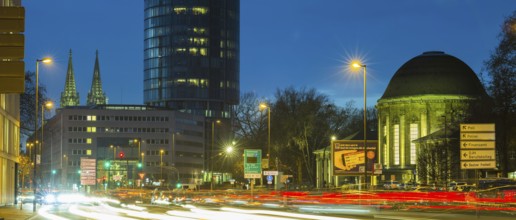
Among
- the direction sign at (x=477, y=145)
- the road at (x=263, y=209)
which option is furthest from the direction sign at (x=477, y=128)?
the road at (x=263, y=209)

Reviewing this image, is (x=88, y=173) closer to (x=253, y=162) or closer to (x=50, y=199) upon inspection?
(x=50, y=199)

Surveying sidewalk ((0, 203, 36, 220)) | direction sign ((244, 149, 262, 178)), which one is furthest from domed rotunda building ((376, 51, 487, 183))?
sidewalk ((0, 203, 36, 220))

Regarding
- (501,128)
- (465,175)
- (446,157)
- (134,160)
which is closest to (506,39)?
(501,128)

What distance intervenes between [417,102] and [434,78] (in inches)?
160

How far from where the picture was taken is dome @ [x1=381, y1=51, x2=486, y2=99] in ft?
387

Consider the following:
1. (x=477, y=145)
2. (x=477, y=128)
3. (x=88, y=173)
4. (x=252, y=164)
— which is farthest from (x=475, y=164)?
(x=88, y=173)

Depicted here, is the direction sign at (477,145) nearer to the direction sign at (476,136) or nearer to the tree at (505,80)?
the direction sign at (476,136)

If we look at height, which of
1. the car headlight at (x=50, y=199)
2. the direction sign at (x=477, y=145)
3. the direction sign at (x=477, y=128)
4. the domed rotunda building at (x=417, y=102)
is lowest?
the car headlight at (x=50, y=199)

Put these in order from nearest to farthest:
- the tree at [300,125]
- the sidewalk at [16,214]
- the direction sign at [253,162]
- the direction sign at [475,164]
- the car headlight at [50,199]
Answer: the direction sign at [475,164] < the sidewalk at [16,214] < the direction sign at [253,162] < the car headlight at [50,199] < the tree at [300,125]

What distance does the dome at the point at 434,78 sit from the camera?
118 m

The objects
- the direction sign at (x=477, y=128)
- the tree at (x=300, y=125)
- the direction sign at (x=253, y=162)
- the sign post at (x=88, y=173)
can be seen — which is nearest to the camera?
the direction sign at (x=477, y=128)

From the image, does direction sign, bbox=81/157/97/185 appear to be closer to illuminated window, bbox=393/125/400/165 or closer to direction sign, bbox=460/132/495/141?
direction sign, bbox=460/132/495/141

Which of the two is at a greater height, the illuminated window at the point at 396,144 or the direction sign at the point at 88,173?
the illuminated window at the point at 396,144

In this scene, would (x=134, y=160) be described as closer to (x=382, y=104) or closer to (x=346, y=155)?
(x=382, y=104)
